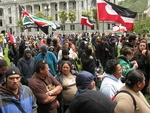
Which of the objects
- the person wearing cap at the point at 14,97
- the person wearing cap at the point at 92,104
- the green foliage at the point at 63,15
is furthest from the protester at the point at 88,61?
the green foliage at the point at 63,15

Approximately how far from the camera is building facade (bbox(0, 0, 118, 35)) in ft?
227

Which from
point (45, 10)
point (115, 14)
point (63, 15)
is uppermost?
point (45, 10)

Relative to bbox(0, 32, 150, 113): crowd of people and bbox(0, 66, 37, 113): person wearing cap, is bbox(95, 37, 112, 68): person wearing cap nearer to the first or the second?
bbox(0, 32, 150, 113): crowd of people

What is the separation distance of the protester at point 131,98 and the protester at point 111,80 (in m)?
0.65

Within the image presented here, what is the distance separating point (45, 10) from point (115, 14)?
6789 cm

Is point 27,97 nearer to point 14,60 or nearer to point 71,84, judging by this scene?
point 71,84

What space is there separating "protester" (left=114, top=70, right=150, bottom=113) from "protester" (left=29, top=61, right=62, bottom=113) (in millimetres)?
1656

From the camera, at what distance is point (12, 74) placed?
364 cm

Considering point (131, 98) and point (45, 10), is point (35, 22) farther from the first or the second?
point (45, 10)

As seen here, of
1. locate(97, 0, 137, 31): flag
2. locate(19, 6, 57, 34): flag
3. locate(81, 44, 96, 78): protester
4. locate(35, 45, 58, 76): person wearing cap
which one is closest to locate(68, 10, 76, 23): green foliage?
locate(19, 6, 57, 34): flag

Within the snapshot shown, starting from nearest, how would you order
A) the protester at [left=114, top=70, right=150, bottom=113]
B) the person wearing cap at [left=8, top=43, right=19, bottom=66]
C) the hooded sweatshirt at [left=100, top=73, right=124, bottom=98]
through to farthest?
the protester at [left=114, top=70, right=150, bottom=113]
the hooded sweatshirt at [left=100, top=73, right=124, bottom=98]
the person wearing cap at [left=8, top=43, right=19, bottom=66]

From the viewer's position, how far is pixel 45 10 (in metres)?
74.2

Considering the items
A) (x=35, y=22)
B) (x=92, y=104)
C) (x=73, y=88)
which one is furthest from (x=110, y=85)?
(x=35, y=22)

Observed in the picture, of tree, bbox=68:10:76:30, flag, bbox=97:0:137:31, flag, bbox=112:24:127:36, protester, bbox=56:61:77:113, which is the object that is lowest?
protester, bbox=56:61:77:113
